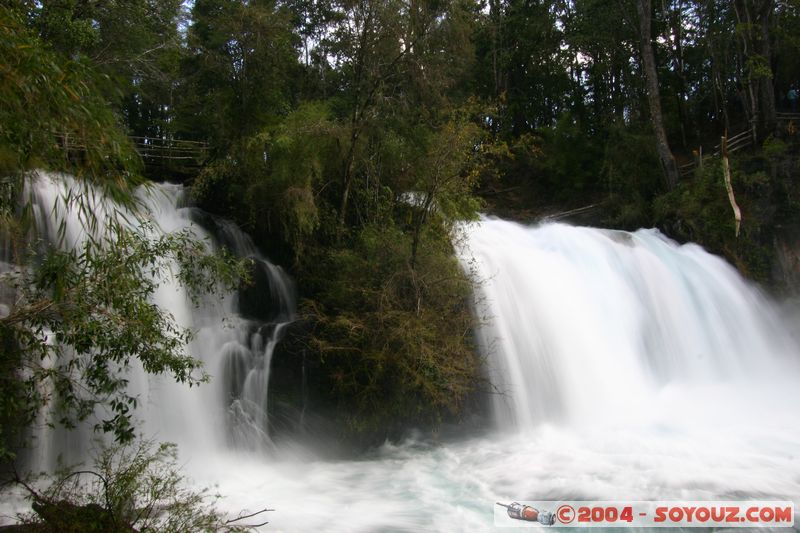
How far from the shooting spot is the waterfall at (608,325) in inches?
376

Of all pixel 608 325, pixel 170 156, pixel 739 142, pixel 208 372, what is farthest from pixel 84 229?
pixel 739 142

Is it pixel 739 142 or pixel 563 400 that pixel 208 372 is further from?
pixel 739 142

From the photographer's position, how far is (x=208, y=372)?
7.91 meters

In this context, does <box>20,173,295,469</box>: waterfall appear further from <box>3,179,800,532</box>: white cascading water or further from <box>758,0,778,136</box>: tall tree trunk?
<box>758,0,778,136</box>: tall tree trunk

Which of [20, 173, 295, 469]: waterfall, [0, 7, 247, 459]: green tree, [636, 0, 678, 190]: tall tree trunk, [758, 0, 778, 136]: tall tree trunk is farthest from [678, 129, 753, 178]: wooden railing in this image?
[0, 7, 247, 459]: green tree

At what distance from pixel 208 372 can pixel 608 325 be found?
7.41 metres

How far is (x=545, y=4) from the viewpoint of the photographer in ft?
74.4

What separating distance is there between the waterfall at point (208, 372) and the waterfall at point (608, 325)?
364 centimetres

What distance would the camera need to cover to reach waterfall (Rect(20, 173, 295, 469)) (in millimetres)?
7281

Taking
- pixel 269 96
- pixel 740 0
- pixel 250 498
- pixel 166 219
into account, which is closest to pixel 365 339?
pixel 250 498

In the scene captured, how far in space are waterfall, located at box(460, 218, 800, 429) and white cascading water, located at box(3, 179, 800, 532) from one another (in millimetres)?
31

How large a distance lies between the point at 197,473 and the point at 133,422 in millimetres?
1017

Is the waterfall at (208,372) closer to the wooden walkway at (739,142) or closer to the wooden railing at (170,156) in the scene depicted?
the wooden railing at (170,156)

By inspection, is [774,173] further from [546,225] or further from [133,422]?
[133,422]
